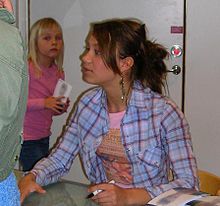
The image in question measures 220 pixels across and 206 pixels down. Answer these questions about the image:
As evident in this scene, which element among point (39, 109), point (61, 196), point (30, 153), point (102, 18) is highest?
point (102, 18)

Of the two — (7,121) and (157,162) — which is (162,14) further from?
(7,121)

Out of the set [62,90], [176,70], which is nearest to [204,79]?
[176,70]

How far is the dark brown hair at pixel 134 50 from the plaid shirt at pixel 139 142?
0.05 m

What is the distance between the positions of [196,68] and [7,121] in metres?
2.65

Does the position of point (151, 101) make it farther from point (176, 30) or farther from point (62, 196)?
point (176, 30)

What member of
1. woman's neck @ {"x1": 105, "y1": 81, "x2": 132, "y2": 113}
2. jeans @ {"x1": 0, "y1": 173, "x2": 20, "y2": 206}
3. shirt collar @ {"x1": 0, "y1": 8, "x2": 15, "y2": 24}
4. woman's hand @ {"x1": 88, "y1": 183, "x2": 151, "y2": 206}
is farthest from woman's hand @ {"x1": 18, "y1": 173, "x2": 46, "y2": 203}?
shirt collar @ {"x1": 0, "y1": 8, "x2": 15, "y2": 24}

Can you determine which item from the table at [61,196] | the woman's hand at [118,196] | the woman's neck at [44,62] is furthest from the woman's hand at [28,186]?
the woman's neck at [44,62]

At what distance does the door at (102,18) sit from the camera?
3145 mm

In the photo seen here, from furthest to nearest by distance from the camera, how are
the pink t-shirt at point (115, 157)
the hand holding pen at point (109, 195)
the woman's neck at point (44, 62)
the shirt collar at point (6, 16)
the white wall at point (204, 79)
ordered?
the white wall at point (204, 79)
the woman's neck at point (44, 62)
the pink t-shirt at point (115, 157)
the hand holding pen at point (109, 195)
the shirt collar at point (6, 16)

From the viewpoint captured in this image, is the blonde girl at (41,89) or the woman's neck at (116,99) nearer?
the woman's neck at (116,99)

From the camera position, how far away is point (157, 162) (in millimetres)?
1598

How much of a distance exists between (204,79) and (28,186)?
198 centimetres

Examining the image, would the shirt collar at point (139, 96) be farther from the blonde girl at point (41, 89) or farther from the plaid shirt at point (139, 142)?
the blonde girl at point (41, 89)

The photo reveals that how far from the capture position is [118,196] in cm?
131
